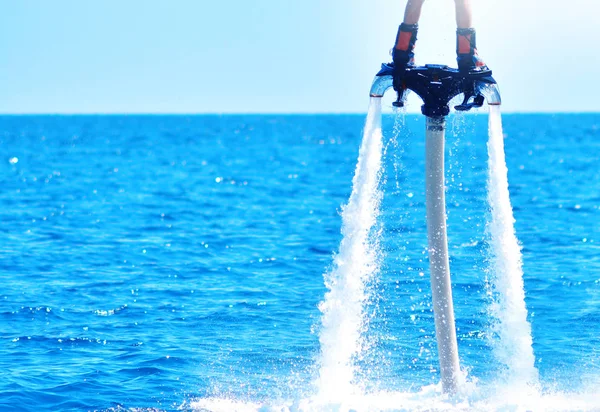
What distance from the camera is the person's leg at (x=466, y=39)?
33.6 feet

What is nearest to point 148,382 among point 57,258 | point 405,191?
point 57,258

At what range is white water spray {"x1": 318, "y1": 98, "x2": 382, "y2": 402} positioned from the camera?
1143cm


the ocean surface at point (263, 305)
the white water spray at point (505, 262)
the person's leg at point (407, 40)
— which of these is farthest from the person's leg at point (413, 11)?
the white water spray at point (505, 262)

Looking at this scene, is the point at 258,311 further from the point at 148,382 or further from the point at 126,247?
the point at 126,247

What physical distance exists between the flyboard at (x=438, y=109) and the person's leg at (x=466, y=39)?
0.10m

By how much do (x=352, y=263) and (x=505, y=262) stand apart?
6.77 ft

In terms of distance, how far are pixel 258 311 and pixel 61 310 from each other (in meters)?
4.60

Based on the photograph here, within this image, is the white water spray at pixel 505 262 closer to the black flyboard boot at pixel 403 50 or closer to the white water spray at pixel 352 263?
the black flyboard boot at pixel 403 50

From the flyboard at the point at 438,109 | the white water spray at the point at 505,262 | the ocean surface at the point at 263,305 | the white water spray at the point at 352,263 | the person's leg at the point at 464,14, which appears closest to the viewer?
the person's leg at the point at 464,14

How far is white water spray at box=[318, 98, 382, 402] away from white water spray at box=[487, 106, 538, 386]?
4.91 ft

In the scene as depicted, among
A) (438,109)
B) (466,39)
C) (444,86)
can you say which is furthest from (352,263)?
(466,39)

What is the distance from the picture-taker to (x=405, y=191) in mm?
49000

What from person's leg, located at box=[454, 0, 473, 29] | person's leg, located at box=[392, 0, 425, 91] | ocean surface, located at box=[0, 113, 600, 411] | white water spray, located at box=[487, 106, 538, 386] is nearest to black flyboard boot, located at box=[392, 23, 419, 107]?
person's leg, located at box=[392, 0, 425, 91]

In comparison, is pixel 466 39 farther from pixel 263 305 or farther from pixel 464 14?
pixel 263 305
